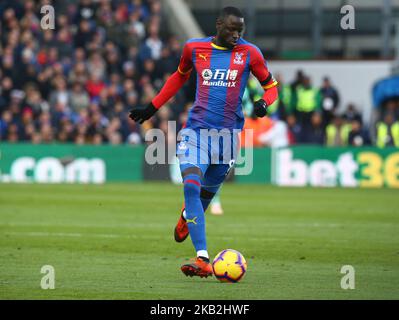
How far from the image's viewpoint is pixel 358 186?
1017 inches

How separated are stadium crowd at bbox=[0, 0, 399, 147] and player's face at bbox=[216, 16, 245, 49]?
1563cm

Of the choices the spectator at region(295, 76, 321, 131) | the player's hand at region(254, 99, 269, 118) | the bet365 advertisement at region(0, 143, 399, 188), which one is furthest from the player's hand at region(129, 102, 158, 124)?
the spectator at region(295, 76, 321, 131)

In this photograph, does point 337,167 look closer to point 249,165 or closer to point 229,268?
point 249,165

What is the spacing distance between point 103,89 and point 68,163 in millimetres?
3021

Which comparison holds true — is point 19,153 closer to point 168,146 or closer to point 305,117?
point 168,146

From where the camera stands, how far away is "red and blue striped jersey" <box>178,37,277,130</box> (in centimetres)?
1034

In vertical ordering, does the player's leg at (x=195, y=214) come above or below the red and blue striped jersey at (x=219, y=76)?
below

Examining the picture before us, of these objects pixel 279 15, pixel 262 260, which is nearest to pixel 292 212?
pixel 262 260

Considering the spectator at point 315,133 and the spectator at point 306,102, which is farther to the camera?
the spectator at point 306,102

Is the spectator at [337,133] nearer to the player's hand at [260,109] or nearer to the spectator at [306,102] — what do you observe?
the spectator at [306,102]

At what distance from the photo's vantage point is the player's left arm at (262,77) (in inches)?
404

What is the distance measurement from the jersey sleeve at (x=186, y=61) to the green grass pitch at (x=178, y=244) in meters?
1.95

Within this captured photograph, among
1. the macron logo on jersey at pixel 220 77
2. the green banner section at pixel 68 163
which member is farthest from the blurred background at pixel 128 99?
the macron logo on jersey at pixel 220 77
